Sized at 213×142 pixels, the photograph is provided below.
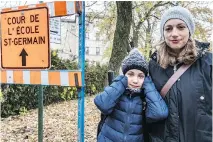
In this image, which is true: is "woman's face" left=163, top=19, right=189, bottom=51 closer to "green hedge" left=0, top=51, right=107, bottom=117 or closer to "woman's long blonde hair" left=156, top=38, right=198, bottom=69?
"woman's long blonde hair" left=156, top=38, right=198, bottom=69

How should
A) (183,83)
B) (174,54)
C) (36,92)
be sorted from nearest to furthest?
(183,83) < (174,54) < (36,92)

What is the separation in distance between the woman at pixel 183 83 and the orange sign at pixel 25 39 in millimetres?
1363

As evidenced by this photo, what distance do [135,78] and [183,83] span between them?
40 centimetres

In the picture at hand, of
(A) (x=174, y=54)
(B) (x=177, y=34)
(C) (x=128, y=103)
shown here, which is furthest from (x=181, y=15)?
(C) (x=128, y=103)

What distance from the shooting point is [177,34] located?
2.35 meters

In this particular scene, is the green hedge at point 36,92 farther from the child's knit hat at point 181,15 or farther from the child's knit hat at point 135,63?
the child's knit hat at point 181,15

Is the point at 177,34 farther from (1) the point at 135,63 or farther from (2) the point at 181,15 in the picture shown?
(1) the point at 135,63

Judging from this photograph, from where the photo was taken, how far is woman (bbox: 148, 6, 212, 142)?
87.0 inches

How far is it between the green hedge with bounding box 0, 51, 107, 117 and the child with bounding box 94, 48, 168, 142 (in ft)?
19.2

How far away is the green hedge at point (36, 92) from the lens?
9.32 metres

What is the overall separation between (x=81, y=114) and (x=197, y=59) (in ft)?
4.04

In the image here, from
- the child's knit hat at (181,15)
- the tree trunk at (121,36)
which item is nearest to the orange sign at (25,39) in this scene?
the child's knit hat at (181,15)

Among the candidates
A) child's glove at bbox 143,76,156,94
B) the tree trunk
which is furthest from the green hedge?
child's glove at bbox 143,76,156,94

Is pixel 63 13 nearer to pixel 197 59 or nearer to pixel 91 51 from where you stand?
pixel 197 59
